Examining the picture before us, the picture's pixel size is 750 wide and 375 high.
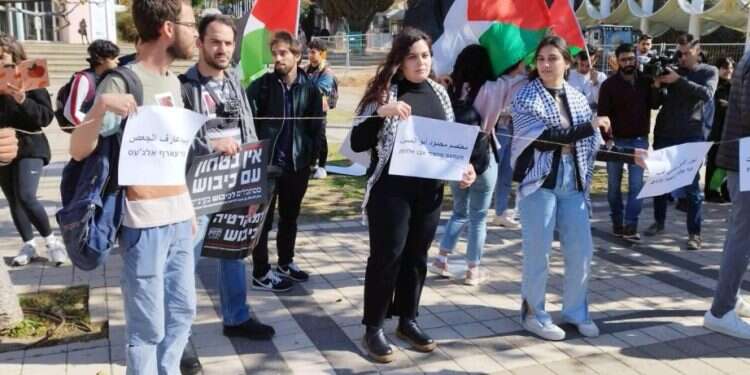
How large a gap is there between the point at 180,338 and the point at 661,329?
10.2ft

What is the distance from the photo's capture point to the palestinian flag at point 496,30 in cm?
476

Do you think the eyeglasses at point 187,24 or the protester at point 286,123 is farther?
the protester at point 286,123

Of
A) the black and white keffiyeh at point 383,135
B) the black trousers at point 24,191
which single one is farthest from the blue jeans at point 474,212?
the black trousers at point 24,191

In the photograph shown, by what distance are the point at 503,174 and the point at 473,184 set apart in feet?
6.38

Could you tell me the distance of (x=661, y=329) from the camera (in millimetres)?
4375

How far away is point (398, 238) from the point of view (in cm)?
368

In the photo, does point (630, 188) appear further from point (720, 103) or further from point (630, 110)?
point (720, 103)

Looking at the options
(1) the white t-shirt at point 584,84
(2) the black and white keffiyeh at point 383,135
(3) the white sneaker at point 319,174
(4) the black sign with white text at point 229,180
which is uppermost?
(1) the white t-shirt at point 584,84

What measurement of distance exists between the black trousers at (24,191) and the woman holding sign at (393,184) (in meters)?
3.14

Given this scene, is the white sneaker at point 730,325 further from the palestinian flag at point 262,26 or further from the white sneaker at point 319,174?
the white sneaker at point 319,174

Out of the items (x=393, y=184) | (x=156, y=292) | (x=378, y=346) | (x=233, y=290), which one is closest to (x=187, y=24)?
(x=156, y=292)

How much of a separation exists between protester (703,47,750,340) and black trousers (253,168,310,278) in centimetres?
284

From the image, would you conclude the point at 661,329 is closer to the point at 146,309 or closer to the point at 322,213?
the point at 146,309

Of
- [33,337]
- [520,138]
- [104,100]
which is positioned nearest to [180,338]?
[104,100]
